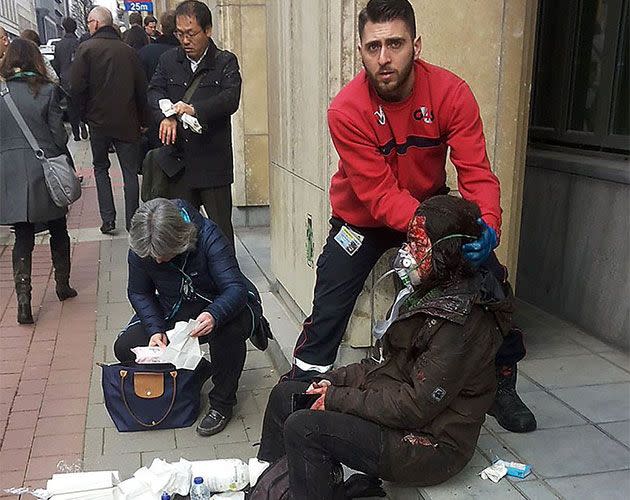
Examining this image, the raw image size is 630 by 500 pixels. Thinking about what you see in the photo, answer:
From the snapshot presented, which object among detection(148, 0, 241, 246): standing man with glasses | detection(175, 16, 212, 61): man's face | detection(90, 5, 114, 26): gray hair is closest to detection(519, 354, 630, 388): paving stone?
detection(148, 0, 241, 246): standing man with glasses

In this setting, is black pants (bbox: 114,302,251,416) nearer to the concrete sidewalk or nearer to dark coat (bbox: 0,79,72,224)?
the concrete sidewalk

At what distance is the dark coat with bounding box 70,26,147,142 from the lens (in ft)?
22.4

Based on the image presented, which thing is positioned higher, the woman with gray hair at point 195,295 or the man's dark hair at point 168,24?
the man's dark hair at point 168,24

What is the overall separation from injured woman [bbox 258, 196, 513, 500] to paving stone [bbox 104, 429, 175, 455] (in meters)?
1.15

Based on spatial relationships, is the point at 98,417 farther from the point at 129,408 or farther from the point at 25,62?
the point at 25,62

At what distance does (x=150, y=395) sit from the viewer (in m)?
3.59

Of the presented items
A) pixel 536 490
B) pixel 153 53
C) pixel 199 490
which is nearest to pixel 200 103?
pixel 199 490

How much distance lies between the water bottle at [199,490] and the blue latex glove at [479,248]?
150 cm

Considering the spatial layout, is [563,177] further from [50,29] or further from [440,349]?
[50,29]

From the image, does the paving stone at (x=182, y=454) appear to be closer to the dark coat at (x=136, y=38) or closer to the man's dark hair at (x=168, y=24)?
the man's dark hair at (x=168, y=24)

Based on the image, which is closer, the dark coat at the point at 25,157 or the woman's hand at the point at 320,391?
the woman's hand at the point at 320,391

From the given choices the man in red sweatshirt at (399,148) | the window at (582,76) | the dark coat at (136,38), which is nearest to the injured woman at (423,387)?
the man in red sweatshirt at (399,148)

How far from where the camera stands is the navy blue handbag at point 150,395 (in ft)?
11.6

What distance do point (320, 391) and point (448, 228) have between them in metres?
0.80
